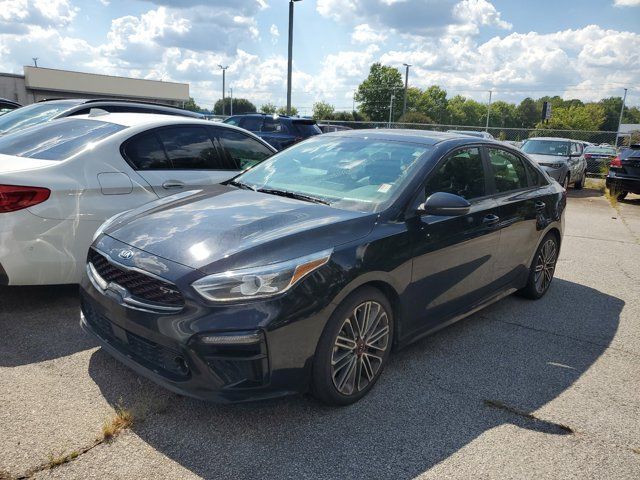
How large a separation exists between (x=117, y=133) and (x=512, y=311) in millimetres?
3970

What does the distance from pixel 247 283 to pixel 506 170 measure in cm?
300

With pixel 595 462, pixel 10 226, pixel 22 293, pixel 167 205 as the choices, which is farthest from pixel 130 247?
pixel 595 462

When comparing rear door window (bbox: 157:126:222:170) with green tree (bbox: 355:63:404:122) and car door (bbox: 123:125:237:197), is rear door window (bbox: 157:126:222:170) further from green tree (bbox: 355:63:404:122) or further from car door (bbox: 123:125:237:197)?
green tree (bbox: 355:63:404:122)

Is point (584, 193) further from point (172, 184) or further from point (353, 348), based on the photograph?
point (353, 348)

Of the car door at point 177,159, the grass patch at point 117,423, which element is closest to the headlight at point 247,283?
the grass patch at point 117,423

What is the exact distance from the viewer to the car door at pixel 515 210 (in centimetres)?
441

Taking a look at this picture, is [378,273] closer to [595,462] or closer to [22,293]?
[595,462]

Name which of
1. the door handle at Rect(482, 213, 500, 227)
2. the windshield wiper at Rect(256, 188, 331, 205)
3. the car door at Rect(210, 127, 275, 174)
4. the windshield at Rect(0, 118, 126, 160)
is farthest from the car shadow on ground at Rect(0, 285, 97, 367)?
the door handle at Rect(482, 213, 500, 227)

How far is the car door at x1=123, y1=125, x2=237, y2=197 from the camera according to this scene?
183 inches

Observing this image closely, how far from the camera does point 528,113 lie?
5044 inches

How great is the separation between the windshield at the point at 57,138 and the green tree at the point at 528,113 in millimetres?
130781

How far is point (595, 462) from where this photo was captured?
2.74 meters

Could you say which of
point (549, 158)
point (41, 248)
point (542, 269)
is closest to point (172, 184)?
point (41, 248)

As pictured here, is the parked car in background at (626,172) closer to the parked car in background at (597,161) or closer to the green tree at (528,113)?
the parked car in background at (597,161)
